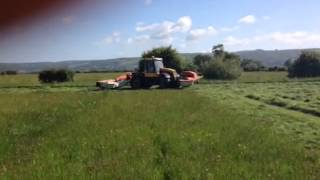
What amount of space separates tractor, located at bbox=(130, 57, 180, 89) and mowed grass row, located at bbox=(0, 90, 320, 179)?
58.1ft

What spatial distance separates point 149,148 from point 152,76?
81.2ft

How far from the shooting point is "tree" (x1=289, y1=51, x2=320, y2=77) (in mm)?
53906

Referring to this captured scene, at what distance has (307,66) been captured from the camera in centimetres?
5428

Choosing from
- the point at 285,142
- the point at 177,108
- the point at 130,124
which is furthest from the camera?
the point at 177,108

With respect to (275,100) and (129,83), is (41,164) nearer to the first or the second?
(275,100)

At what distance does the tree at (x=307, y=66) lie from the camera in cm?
5391

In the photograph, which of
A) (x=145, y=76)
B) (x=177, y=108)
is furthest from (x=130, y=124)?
(x=145, y=76)

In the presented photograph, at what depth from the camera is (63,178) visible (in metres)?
6.85

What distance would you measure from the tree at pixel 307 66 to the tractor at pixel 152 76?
2269cm

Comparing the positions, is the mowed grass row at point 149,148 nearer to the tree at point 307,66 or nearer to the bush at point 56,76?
the bush at point 56,76

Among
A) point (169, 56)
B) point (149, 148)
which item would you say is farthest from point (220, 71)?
point (149, 148)

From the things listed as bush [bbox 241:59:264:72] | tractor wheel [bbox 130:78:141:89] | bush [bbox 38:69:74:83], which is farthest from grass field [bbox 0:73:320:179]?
bush [bbox 241:59:264:72]

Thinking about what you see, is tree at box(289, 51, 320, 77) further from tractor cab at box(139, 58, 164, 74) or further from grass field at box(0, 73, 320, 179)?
grass field at box(0, 73, 320, 179)

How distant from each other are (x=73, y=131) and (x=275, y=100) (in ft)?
42.1
